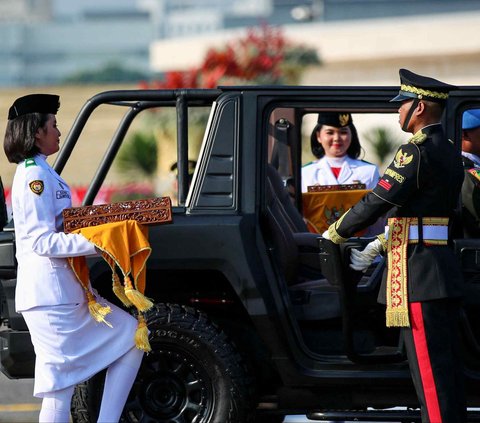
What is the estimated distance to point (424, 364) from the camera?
5805 mm

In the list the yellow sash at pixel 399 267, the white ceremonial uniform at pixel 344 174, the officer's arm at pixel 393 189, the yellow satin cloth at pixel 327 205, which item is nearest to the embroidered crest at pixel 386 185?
the officer's arm at pixel 393 189

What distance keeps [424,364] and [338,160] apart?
311 cm

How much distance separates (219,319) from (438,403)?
127 cm

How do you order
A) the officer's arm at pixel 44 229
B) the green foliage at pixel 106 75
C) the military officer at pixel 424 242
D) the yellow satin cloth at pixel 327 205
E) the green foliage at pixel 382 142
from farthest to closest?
the green foliage at pixel 106 75, the green foliage at pixel 382 142, the yellow satin cloth at pixel 327 205, the military officer at pixel 424 242, the officer's arm at pixel 44 229

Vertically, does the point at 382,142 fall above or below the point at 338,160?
below

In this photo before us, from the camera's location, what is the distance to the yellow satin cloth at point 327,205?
7.97 metres

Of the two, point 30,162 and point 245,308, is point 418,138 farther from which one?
point 30,162

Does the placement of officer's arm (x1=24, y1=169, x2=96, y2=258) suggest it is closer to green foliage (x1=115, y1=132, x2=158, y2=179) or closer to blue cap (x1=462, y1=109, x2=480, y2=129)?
blue cap (x1=462, y1=109, x2=480, y2=129)

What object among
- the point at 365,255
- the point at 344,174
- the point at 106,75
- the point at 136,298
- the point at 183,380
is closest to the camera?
the point at 136,298

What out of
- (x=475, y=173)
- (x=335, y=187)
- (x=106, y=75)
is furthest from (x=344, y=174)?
(x=106, y=75)

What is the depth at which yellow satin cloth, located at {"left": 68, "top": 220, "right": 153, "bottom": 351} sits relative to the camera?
576 cm

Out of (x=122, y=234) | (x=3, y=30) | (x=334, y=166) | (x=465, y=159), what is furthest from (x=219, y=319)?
(x=3, y=30)

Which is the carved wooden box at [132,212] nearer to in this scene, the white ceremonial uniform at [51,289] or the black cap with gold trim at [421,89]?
the white ceremonial uniform at [51,289]

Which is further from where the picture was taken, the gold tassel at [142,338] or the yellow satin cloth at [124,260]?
the gold tassel at [142,338]
